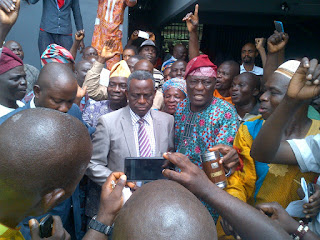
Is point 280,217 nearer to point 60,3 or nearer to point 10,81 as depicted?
point 10,81

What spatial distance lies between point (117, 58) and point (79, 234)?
3991mm

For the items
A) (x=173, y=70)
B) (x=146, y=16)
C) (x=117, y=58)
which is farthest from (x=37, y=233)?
(x=146, y=16)

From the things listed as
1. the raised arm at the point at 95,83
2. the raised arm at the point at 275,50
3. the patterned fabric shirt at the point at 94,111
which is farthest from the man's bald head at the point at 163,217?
the raised arm at the point at 95,83

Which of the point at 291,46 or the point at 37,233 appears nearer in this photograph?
the point at 37,233

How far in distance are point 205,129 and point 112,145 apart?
84 cm

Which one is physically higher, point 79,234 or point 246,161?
point 246,161

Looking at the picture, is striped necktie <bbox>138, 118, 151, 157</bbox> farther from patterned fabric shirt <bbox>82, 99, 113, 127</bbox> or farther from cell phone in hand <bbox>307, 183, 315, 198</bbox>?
cell phone in hand <bbox>307, 183, 315, 198</bbox>

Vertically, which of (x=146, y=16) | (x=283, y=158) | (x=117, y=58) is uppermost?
(x=146, y=16)

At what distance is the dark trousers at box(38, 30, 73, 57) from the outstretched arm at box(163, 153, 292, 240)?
4.85m

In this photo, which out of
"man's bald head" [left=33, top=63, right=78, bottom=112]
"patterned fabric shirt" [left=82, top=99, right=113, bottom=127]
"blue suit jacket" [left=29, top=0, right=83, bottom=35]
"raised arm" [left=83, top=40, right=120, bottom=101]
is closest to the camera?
"man's bald head" [left=33, top=63, right=78, bottom=112]

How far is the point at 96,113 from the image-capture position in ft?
12.3

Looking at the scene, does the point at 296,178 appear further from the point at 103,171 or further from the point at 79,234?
the point at 79,234

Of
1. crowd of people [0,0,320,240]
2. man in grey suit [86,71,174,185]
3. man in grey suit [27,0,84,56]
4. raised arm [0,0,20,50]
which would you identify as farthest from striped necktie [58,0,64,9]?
man in grey suit [86,71,174,185]

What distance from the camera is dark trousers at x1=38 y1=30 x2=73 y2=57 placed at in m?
5.96
